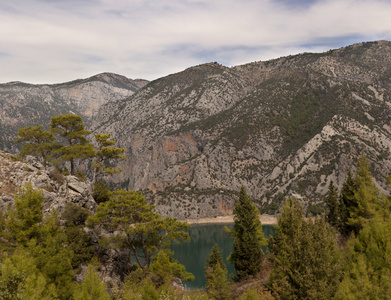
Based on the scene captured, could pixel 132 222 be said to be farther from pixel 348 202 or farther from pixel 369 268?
pixel 348 202

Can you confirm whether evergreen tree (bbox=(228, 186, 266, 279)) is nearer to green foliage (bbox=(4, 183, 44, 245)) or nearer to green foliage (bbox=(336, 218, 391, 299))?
green foliage (bbox=(336, 218, 391, 299))

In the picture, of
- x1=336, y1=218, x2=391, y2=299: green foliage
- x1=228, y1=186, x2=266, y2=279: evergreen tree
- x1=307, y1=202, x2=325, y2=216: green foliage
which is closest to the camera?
x1=336, y1=218, x2=391, y2=299: green foliage

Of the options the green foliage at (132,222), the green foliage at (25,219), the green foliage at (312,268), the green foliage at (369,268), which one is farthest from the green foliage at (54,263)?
the green foliage at (369,268)

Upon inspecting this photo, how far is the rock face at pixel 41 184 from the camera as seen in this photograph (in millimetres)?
33122

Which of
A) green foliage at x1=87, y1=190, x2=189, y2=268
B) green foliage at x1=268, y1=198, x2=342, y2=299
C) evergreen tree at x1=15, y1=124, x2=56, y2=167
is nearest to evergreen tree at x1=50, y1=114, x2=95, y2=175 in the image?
evergreen tree at x1=15, y1=124, x2=56, y2=167

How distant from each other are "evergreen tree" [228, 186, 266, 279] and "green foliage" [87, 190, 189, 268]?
8.76 meters

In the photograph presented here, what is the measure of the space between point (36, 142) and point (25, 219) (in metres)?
21.2

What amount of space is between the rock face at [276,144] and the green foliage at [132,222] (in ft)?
378

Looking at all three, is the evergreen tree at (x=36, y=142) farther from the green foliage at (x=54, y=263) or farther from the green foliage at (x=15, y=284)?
the green foliage at (x=15, y=284)

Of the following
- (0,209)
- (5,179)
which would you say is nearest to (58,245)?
(0,209)

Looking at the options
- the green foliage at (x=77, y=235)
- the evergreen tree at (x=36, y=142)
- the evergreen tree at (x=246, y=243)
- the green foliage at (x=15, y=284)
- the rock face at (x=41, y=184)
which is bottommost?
the evergreen tree at (x=246, y=243)

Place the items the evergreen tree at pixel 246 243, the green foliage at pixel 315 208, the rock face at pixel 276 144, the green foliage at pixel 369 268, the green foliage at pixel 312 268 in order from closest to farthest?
the green foliage at pixel 369 268 < the green foliage at pixel 312 268 < the evergreen tree at pixel 246 243 < the green foliage at pixel 315 208 < the rock face at pixel 276 144

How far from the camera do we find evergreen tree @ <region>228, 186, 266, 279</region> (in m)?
38.2

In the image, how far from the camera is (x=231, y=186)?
16062cm
